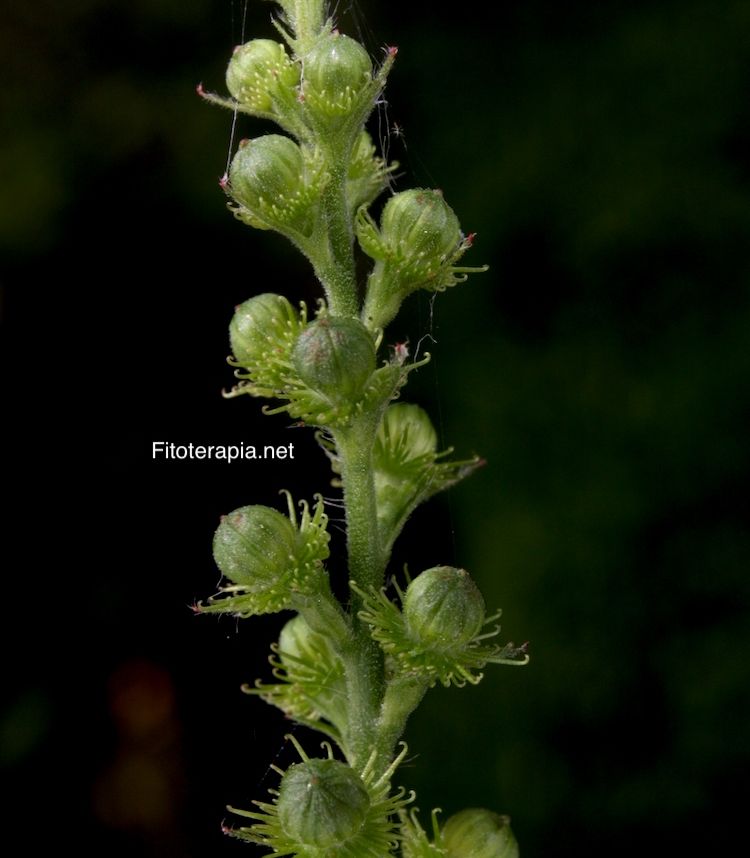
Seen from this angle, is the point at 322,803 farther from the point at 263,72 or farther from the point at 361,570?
the point at 263,72

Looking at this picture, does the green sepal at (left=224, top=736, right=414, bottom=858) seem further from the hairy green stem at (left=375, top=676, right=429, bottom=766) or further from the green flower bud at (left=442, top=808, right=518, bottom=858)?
the green flower bud at (left=442, top=808, right=518, bottom=858)

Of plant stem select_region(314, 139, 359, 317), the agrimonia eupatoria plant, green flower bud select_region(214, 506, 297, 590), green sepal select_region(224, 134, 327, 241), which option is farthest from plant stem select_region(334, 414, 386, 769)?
green sepal select_region(224, 134, 327, 241)

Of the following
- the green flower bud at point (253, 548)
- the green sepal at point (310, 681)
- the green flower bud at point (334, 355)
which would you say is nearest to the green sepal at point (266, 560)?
the green flower bud at point (253, 548)

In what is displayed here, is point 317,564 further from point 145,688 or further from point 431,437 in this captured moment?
point 145,688

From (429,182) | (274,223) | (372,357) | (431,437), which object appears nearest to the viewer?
(372,357)

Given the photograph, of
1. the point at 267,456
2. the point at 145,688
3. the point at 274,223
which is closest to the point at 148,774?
the point at 145,688
